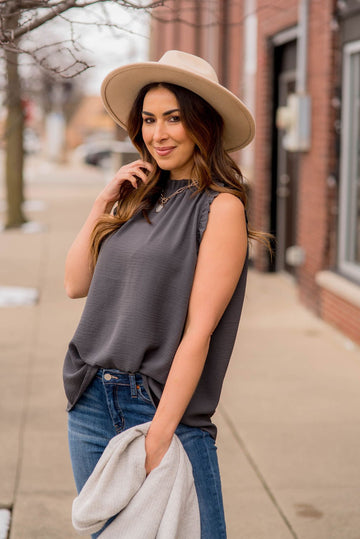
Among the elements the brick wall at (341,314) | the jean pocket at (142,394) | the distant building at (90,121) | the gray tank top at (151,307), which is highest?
the distant building at (90,121)

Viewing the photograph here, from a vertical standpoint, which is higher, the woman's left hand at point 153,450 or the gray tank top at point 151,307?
the gray tank top at point 151,307

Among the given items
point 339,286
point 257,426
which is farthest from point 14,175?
point 257,426

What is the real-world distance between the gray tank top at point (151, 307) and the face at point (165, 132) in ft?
0.32

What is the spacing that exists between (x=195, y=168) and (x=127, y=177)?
8.9 inches

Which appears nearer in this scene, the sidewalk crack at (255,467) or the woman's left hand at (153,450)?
the woman's left hand at (153,450)

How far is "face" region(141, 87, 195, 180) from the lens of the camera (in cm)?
240

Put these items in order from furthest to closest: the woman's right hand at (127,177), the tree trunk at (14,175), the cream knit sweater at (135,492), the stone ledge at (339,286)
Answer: the tree trunk at (14,175) < the stone ledge at (339,286) < the woman's right hand at (127,177) < the cream knit sweater at (135,492)

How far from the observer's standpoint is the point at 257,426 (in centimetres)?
512

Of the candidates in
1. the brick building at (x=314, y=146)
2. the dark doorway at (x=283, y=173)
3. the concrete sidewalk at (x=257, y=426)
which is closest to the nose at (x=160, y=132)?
the concrete sidewalk at (x=257, y=426)

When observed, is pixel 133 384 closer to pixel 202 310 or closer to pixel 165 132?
pixel 202 310

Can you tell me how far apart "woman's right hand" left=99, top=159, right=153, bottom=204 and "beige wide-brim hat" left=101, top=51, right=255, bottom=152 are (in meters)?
0.21

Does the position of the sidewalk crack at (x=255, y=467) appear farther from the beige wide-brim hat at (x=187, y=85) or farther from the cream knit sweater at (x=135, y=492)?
the beige wide-brim hat at (x=187, y=85)

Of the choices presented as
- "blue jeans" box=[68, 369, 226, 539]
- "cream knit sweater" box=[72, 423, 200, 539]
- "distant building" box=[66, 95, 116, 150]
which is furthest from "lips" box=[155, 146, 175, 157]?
"distant building" box=[66, 95, 116, 150]

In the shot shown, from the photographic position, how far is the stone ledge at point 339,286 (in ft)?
23.0
